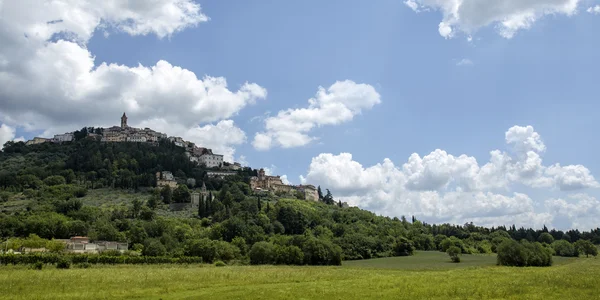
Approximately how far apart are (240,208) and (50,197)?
76.7m

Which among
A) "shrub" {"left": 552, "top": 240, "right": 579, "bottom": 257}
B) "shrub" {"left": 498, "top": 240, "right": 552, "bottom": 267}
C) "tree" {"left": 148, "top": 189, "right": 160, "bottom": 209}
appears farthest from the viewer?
"tree" {"left": 148, "top": 189, "right": 160, "bottom": 209}

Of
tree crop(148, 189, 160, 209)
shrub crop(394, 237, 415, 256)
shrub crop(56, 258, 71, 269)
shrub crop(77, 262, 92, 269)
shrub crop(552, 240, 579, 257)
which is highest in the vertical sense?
tree crop(148, 189, 160, 209)

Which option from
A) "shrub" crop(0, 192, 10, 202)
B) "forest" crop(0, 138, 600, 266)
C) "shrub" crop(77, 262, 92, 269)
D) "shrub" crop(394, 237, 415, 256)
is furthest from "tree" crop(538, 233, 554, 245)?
"shrub" crop(0, 192, 10, 202)

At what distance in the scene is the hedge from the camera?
71562mm

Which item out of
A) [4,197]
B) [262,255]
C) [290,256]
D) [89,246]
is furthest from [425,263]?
[4,197]

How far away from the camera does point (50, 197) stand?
177 m

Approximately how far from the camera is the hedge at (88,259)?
2817 inches

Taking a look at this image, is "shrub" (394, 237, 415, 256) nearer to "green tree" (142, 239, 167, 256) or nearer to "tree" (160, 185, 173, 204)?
"green tree" (142, 239, 167, 256)

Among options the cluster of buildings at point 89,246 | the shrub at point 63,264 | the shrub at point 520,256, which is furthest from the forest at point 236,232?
the shrub at point 63,264

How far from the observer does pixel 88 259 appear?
77000 millimetres

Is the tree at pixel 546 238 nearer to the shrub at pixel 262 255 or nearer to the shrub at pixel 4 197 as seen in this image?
the shrub at pixel 262 255

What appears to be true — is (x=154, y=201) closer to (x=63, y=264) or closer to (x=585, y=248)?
(x=63, y=264)

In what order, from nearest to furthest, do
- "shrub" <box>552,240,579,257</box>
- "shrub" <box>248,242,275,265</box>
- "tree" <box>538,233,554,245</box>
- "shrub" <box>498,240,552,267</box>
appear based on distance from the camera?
1. "shrub" <box>498,240,552,267</box>
2. "shrub" <box>248,242,275,265</box>
3. "shrub" <box>552,240,579,257</box>
4. "tree" <box>538,233,554,245</box>

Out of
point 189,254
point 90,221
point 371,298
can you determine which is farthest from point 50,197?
point 371,298
